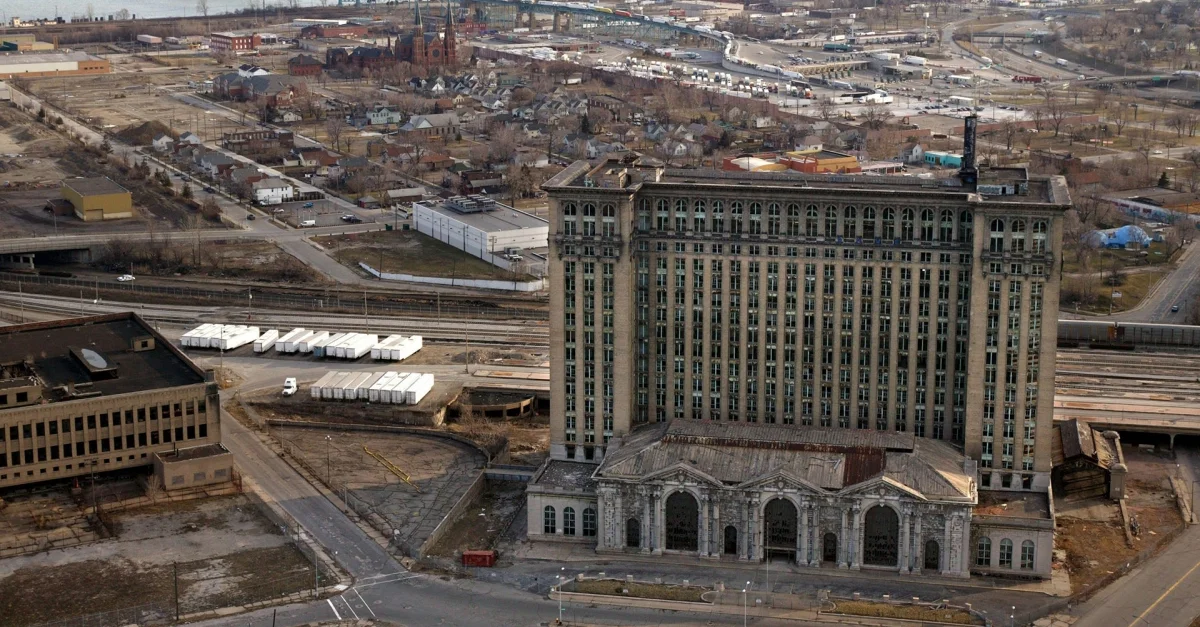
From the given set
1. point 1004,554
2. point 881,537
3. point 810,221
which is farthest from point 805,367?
point 1004,554

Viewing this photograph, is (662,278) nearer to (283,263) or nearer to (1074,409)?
(1074,409)

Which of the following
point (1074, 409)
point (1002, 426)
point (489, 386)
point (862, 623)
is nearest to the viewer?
point (862, 623)

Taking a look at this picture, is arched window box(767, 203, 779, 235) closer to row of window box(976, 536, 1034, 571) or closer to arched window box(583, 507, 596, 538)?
arched window box(583, 507, 596, 538)

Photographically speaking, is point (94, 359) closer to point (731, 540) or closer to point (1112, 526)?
point (731, 540)

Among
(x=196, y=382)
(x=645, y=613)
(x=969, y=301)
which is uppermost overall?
(x=969, y=301)

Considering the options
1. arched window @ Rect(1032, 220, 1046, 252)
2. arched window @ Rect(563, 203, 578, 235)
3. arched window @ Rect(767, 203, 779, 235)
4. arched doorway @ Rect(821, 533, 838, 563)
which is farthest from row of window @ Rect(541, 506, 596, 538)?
arched window @ Rect(1032, 220, 1046, 252)

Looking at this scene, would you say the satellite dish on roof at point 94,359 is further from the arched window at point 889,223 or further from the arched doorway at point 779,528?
the arched window at point 889,223

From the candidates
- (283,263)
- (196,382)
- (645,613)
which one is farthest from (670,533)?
(283,263)
